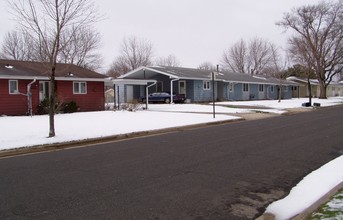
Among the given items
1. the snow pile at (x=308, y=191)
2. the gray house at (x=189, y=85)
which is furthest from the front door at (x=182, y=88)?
the snow pile at (x=308, y=191)

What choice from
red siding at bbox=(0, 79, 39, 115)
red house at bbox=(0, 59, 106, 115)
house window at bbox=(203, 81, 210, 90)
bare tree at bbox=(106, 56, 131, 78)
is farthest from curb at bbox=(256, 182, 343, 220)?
bare tree at bbox=(106, 56, 131, 78)

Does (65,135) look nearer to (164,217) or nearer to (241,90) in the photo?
(164,217)

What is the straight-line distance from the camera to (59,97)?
26.6 meters

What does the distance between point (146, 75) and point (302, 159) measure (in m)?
35.8

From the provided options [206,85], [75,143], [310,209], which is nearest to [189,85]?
[206,85]

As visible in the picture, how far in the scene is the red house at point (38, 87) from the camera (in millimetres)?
24602

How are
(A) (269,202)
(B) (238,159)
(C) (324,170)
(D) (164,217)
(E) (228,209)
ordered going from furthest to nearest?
(B) (238,159) → (C) (324,170) → (A) (269,202) → (E) (228,209) → (D) (164,217)

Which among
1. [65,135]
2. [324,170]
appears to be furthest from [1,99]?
[324,170]

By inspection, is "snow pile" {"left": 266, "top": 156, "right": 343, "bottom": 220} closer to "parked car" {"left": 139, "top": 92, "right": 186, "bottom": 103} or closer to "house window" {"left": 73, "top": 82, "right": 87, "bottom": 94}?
"house window" {"left": 73, "top": 82, "right": 87, "bottom": 94}

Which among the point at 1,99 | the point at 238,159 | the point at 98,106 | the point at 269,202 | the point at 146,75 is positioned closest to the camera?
the point at 269,202

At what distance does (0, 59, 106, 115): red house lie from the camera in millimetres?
24602

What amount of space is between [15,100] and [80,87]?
17.6 feet

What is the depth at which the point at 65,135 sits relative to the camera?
46.5 ft

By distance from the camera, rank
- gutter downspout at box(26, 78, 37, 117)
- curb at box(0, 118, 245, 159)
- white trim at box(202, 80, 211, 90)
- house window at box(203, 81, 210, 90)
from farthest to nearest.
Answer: house window at box(203, 81, 210, 90), white trim at box(202, 80, 211, 90), gutter downspout at box(26, 78, 37, 117), curb at box(0, 118, 245, 159)
